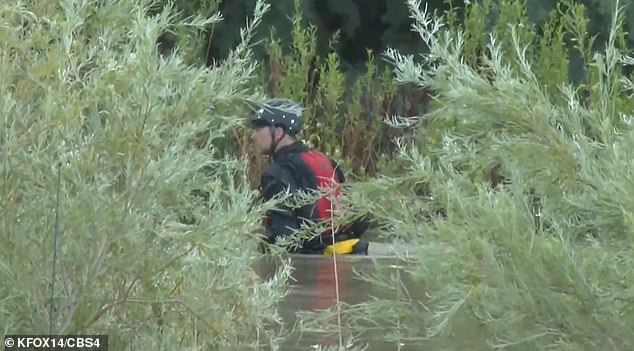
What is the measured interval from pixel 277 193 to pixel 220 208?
3.68 meters

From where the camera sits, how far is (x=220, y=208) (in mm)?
4629

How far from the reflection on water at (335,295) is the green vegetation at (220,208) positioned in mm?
58

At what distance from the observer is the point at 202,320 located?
177 inches

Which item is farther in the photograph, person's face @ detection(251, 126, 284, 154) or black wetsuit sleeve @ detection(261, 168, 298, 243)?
person's face @ detection(251, 126, 284, 154)

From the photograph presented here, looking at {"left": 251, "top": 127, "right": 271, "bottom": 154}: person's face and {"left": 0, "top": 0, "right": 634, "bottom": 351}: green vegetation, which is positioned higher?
{"left": 0, "top": 0, "right": 634, "bottom": 351}: green vegetation

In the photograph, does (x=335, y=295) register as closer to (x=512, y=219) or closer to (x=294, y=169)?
(x=294, y=169)

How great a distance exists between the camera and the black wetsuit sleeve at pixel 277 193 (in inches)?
320

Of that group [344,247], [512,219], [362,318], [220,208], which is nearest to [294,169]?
[344,247]

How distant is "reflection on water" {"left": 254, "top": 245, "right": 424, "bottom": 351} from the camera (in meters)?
5.07

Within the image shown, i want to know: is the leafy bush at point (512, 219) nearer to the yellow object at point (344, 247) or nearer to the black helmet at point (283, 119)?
the yellow object at point (344, 247)

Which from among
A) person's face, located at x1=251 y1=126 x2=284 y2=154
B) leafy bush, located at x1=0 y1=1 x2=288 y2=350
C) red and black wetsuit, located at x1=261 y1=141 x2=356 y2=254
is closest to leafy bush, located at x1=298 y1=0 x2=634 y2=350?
leafy bush, located at x1=0 y1=1 x2=288 y2=350

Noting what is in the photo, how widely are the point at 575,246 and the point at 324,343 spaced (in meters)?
1.39

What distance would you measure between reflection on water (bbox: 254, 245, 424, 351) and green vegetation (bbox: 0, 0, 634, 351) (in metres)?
0.06

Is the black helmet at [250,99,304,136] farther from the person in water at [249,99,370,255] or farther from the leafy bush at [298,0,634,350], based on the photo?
the leafy bush at [298,0,634,350]
